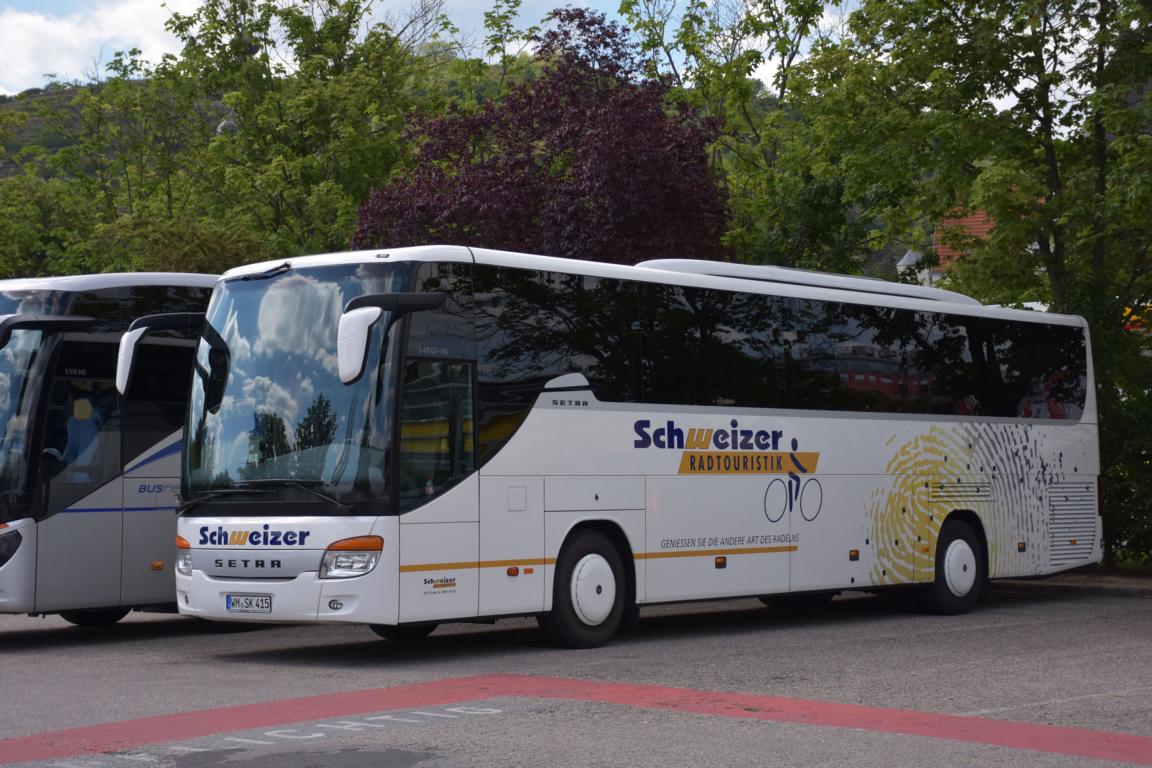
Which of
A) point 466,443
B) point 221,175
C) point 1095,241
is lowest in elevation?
point 466,443

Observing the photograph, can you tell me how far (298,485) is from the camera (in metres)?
12.6

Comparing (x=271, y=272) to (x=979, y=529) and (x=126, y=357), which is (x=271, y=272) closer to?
(x=126, y=357)

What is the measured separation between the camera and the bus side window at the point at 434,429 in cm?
1258

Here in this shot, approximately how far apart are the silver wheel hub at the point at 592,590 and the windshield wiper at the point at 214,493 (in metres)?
2.86

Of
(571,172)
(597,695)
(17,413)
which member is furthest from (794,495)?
(571,172)

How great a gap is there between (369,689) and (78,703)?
198 cm

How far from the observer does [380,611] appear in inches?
486

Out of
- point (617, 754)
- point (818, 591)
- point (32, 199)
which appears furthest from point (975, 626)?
point (32, 199)

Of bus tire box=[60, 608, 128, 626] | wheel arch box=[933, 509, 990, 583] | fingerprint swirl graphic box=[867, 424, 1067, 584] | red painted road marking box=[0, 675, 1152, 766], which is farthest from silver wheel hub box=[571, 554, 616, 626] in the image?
wheel arch box=[933, 509, 990, 583]

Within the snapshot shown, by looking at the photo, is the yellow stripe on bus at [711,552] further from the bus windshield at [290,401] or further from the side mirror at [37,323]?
the side mirror at [37,323]

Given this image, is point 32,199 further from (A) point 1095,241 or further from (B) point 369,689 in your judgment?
(B) point 369,689

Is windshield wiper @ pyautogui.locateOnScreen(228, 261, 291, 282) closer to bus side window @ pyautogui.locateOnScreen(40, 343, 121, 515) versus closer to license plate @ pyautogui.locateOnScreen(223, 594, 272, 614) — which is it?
bus side window @ pyautogui.locateOnScreen(40, 343, 121, 515)

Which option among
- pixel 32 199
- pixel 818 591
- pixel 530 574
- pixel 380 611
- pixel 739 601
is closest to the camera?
pixel 380 611

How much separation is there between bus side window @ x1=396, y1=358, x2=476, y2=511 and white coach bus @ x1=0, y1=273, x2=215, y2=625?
4192 mm
